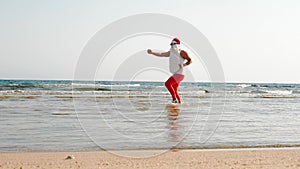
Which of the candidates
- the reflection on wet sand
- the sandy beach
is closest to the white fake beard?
the reflection on wet sand

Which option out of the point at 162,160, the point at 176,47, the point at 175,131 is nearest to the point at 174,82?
the point at 176,47

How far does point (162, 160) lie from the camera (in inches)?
234

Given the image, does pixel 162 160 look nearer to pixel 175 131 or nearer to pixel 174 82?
pixel 175 131

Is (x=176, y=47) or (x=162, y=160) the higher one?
(x=176, y=47)

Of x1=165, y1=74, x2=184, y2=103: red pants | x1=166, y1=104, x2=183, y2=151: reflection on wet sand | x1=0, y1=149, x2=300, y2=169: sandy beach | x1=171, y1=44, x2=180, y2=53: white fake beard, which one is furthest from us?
x1=165, y1=74, x2=184, y2=103: red pants

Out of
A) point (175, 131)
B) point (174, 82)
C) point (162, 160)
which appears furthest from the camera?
point (174, 82)

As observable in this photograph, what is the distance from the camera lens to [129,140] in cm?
809

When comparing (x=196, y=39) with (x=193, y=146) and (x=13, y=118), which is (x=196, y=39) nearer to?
(x=193, y=146)

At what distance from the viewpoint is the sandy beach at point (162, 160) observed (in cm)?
553

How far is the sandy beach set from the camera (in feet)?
18.1

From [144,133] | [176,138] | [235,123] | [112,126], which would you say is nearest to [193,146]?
[176,138]

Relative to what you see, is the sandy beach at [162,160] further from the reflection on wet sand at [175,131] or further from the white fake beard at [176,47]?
the white fake beard at [176,47]

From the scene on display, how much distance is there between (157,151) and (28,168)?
96.7 inches

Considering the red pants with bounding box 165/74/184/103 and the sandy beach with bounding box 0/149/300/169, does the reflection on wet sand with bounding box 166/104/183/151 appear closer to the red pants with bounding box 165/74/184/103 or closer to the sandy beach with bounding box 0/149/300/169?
the red pants with bounding box 165/74/184/103
